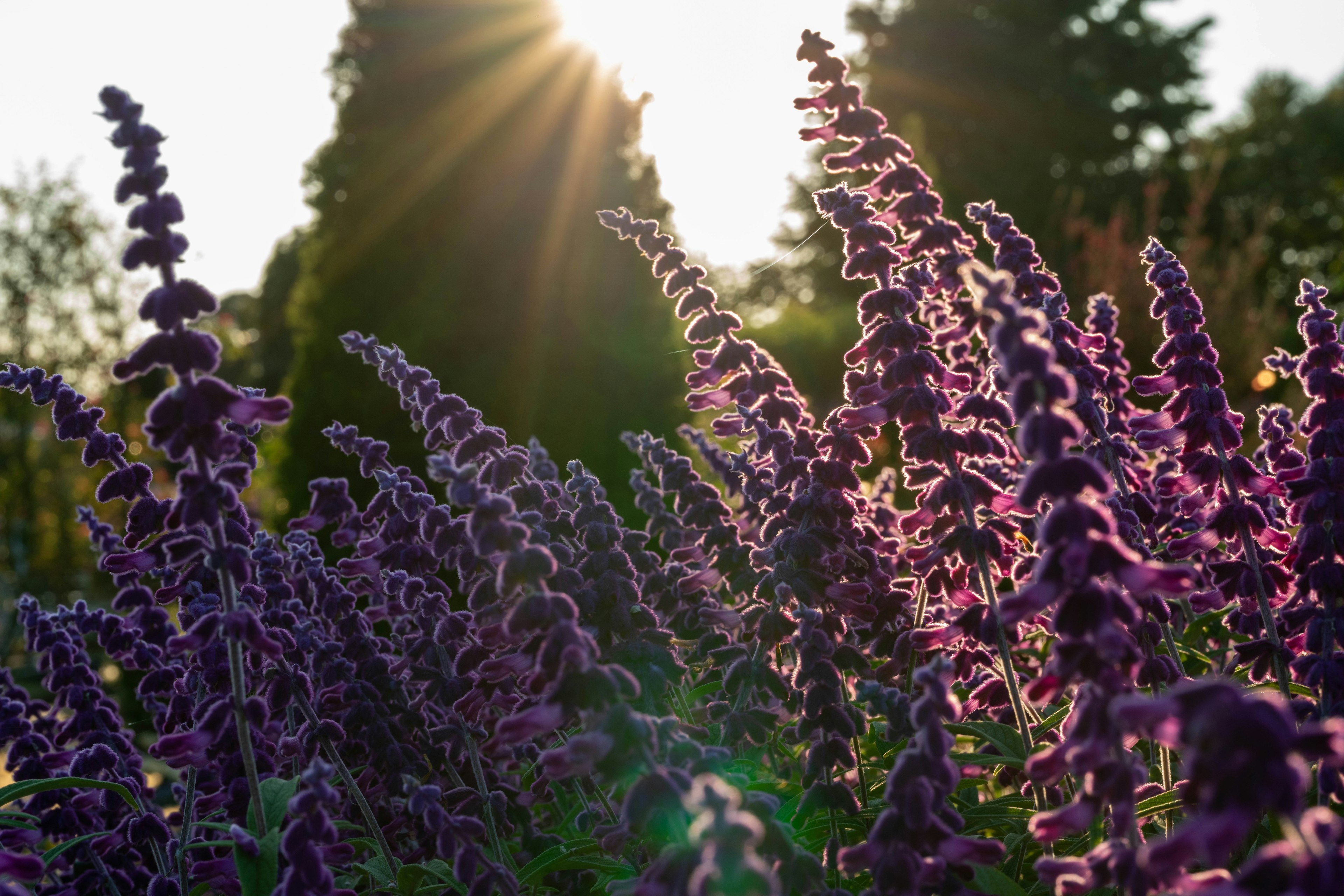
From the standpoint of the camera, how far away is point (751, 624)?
3.05 metres

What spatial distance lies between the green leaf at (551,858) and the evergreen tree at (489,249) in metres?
6.20

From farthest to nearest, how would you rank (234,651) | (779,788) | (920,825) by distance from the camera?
(779,788), (234,651), (920,825)

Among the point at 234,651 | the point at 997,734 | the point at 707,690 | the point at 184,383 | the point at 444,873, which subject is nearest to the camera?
the point at 184,383

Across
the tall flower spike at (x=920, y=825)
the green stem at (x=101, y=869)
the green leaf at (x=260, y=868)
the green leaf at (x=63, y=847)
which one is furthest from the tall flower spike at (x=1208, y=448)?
the green stem at (x=101, y=869)

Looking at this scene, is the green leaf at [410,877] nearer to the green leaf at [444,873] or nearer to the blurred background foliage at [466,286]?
the green leaf at [444,873]

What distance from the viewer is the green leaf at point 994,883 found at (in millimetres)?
2133

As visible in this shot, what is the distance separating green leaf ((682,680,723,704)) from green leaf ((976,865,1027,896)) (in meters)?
1.42

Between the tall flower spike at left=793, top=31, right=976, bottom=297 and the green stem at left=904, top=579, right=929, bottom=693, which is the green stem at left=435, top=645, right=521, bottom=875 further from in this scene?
the tall flower spike at left=793, top=31, right=976, bottom=297

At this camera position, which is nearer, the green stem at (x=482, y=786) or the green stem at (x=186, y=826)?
the green stem at (x=482, y=786)

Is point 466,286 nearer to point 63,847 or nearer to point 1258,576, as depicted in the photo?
point 63,847

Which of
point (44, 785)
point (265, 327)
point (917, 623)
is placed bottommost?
point (44, 785)

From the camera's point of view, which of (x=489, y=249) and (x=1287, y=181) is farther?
(x=1287, y=181)

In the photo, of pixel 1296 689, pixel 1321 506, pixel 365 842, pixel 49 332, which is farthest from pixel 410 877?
pixel 49 332

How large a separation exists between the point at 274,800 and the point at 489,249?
26.7 ft
